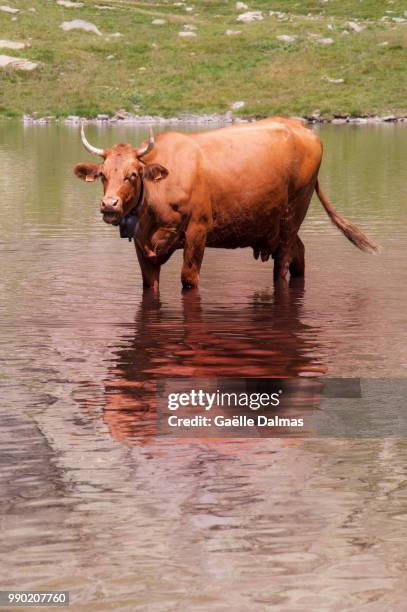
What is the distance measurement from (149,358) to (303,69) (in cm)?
6250

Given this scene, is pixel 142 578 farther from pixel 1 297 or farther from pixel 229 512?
pixel 1 297

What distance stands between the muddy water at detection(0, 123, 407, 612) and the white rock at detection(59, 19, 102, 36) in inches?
2603

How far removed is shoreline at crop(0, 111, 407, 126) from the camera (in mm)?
63506

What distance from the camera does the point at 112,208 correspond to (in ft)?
45.5

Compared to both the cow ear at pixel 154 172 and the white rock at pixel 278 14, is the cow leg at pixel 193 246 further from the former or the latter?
the white rock at pixel 278 14

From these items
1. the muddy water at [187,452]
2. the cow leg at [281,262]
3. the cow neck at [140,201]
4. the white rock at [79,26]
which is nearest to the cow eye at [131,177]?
the cow neck at [140,201]

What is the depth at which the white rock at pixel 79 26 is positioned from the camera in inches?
3324

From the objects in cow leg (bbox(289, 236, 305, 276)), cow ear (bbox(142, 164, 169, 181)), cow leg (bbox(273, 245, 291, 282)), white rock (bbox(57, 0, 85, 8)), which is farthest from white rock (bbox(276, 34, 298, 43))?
cow ear (bbox(142, 164, 169, 181))

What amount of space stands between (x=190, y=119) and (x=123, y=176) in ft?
167

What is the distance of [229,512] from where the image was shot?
25.9 ft

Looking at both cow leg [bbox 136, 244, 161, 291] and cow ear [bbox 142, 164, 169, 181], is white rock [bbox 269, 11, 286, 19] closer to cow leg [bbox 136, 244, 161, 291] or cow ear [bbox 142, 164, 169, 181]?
cow leg [bbox 136, 244, 161, 291]

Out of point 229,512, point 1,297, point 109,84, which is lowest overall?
point 109,84

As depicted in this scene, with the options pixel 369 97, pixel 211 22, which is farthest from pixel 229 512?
pixel 211 22

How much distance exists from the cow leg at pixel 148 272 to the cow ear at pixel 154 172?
0.86 metres
